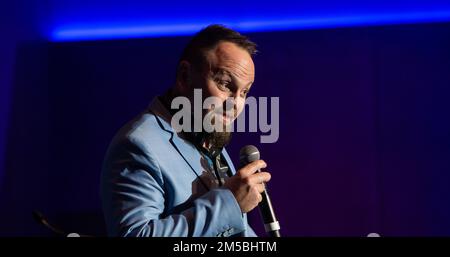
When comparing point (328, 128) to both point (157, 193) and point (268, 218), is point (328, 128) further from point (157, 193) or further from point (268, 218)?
point (157, 193)

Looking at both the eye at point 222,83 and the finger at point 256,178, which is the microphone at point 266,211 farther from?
the eye at point 222,83

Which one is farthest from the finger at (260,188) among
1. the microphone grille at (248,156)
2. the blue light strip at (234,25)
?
the blue light strip at (234,25)

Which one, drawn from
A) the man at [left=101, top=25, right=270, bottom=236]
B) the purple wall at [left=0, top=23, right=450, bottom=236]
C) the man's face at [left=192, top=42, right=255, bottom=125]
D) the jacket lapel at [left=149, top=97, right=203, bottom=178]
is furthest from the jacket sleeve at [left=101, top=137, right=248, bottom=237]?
the purple wall at [left=0, top=23, right=450, bottom=236]

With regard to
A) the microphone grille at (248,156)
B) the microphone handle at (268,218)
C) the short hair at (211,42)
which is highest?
the short hair at (211,42)

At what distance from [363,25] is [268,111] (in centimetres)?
55

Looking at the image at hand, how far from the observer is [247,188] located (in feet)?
4.13

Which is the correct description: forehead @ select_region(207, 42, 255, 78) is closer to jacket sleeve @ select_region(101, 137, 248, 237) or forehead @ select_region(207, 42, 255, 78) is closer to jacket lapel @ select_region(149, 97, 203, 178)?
jacket lapel @ select_region(149, 97, 203, 178)

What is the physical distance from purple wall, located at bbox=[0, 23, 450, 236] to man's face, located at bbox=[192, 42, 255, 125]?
1051 millimetres

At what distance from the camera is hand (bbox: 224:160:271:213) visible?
1259 millimetres

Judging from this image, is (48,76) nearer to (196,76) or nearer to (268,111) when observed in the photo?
(268,111)

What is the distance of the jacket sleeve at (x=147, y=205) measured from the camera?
3.97 ft

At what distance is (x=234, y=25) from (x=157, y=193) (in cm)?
144

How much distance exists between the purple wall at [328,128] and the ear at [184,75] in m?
1.03
